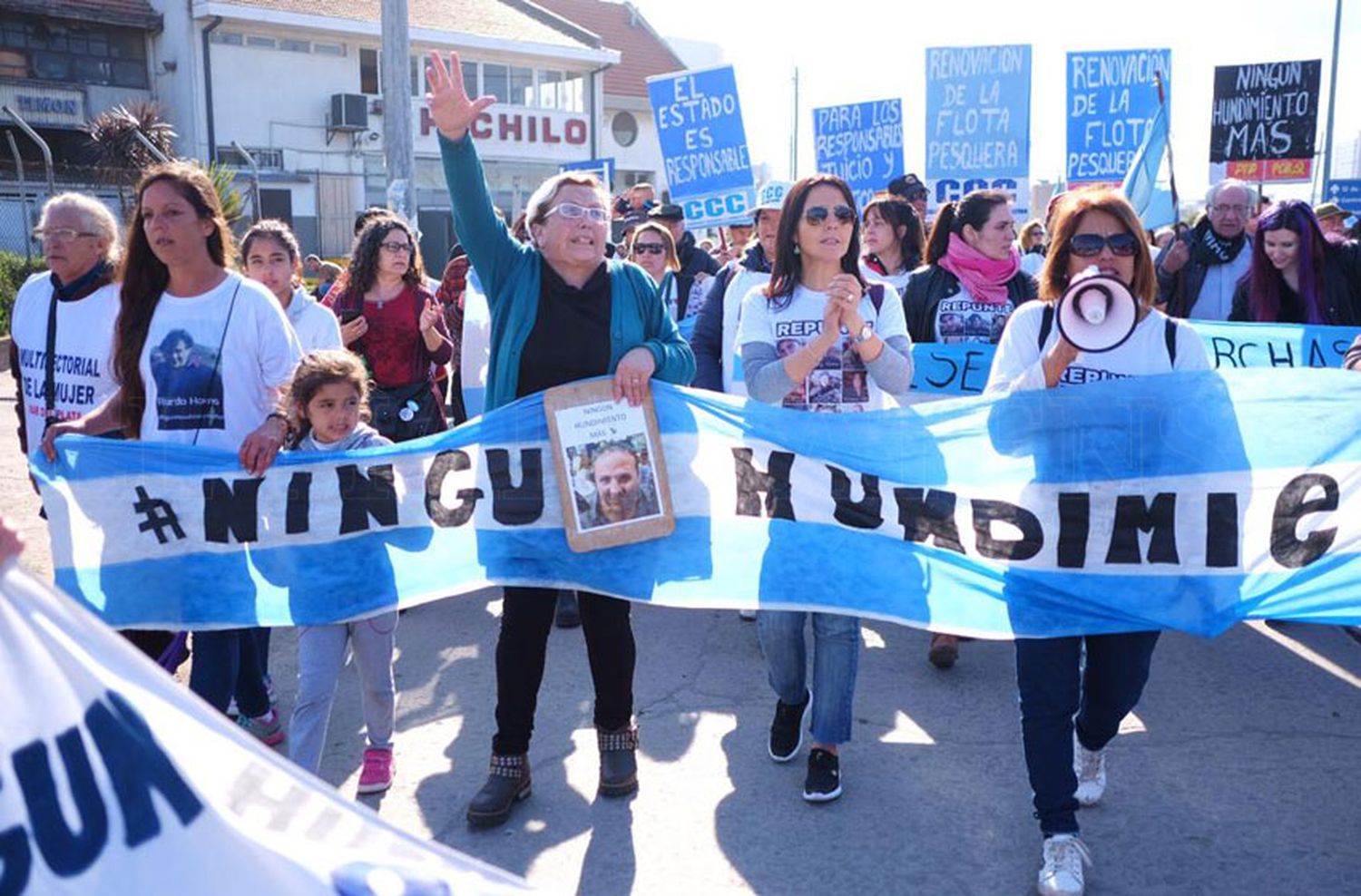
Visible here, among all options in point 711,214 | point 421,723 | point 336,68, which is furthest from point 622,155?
point 421,723

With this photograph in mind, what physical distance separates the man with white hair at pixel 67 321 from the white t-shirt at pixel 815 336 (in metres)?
2.36

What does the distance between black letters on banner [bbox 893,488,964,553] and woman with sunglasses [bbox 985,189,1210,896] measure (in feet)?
1.13

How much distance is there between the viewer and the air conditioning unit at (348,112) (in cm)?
3212

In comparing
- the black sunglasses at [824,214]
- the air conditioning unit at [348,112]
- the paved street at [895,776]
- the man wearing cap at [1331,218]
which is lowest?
the paved street at [895,776]

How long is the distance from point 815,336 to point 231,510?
1919 mm

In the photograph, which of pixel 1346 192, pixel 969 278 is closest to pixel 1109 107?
pixel 969 278

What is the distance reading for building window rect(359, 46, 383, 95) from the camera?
34375 millimetres

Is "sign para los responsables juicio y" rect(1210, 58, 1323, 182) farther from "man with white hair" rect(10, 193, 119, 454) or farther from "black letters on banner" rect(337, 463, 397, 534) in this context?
"man with white hair" rect(10, 193, 119, 454)

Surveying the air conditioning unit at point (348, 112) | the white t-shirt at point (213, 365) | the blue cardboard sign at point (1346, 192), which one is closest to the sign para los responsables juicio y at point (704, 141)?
the white t-shirt at point (213, 365)

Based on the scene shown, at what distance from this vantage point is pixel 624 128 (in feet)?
144

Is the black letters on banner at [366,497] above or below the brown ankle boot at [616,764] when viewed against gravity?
above

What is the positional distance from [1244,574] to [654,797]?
1906 mm

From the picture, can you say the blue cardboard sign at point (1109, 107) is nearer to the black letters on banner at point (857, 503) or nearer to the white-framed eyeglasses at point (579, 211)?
the black letters on banner at point (857, 503)

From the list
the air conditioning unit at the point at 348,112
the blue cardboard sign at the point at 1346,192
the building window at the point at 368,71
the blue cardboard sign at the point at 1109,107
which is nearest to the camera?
the blue cardboard sign at the point at 1109,107
